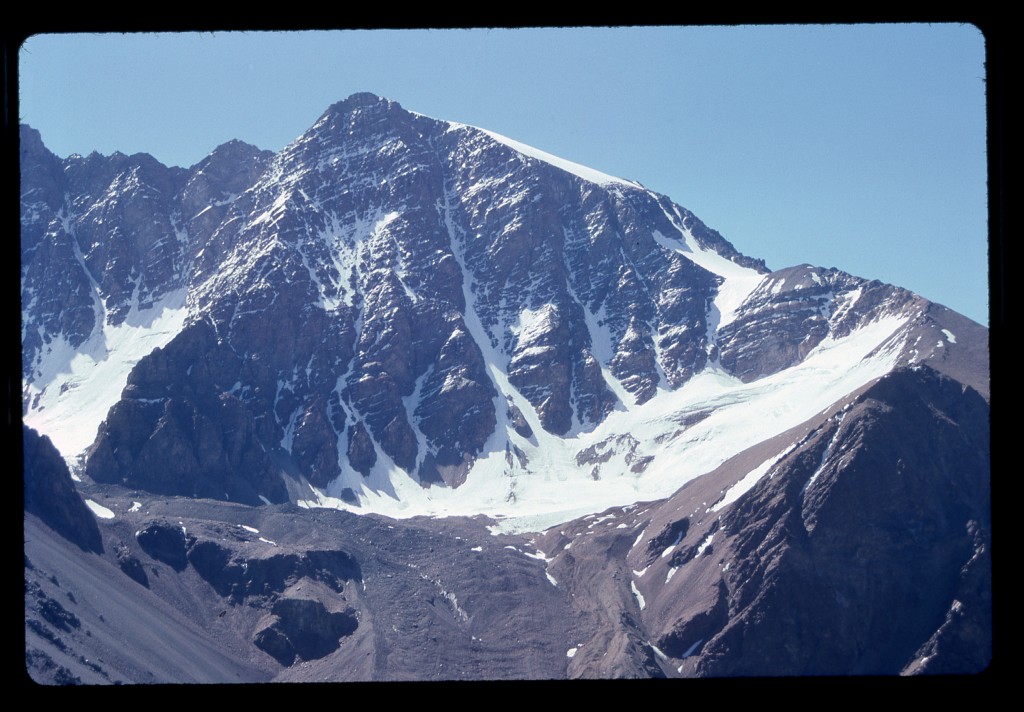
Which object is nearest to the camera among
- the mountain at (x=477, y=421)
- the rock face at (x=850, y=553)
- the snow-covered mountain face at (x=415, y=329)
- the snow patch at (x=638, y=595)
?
the rock face at (x=850, y=553)

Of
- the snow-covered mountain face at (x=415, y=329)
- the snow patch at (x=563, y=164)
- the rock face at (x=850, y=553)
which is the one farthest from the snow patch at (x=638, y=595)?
the snow patch at (x=563, y=164)

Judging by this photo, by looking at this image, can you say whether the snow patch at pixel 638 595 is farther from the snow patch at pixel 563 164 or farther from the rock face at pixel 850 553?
the snow patch at pixel 563 164

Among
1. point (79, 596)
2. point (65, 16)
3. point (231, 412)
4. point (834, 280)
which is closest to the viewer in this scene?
point (65, 16)

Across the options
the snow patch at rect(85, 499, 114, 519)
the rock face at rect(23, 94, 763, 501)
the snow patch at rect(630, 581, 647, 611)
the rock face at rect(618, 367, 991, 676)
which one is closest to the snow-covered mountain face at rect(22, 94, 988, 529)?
the rock face at rect(23, 94, 763, 501)

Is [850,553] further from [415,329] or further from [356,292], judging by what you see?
[356,292]

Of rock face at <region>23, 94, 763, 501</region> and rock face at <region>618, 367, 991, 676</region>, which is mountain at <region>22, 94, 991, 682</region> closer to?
Answer: rock face at <region>618, 367, 991, 676</region>

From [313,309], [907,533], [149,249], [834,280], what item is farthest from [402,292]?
[907,533]

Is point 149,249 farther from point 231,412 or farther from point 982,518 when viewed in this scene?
point 982,518
